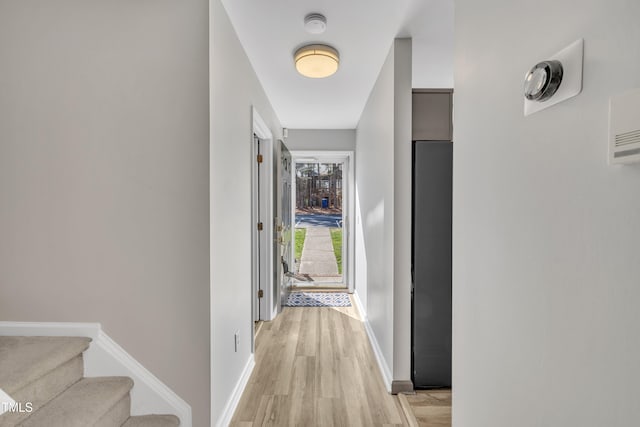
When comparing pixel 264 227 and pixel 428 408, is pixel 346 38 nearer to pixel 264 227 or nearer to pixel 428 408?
pixel 264 227

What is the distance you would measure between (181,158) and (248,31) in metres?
1.07

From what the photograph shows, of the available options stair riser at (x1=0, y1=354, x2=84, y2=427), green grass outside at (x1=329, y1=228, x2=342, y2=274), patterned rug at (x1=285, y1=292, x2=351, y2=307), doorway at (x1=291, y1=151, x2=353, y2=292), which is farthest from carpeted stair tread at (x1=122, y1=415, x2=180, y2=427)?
green grass outside at (x1=329, y1=228, x2=342, y2=274)

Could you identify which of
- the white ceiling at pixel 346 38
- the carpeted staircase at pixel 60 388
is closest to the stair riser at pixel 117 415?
the carpeted staircase at pixel 60 388

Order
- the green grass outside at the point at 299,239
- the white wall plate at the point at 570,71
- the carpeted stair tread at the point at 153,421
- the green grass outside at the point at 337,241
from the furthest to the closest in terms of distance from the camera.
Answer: the green grass outside at the point at 337,241, the green grass outside at the point at 299,239, the carpeted stair tread at the point at 153,421, the white wall plate at the point at 570,71

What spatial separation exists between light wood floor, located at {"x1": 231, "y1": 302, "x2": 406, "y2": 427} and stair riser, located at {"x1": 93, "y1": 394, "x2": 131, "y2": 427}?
2.06 ft

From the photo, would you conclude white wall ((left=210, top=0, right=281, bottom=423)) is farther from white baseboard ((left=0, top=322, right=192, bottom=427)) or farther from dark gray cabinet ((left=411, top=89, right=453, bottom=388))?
dark gray cabinet ((left=411, top=89, right=453, bottom=388))

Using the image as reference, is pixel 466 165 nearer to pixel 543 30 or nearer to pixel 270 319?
pixel 543 30

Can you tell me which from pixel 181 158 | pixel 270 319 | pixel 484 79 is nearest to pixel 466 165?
pixel 484 79

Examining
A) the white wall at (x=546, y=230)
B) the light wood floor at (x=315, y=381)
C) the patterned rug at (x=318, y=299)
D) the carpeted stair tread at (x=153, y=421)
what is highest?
the white wall at (x=546, y=230)

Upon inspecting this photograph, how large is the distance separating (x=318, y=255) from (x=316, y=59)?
3.99m

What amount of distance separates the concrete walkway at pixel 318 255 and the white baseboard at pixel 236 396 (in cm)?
306

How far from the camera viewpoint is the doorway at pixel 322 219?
507 cm

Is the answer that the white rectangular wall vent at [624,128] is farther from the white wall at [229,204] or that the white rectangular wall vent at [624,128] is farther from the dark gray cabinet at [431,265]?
the dark gray cabinet at [431,265]

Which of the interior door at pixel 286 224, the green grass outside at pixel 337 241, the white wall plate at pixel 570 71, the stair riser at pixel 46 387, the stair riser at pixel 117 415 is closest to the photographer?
the white wall plate at pixel 570 71
